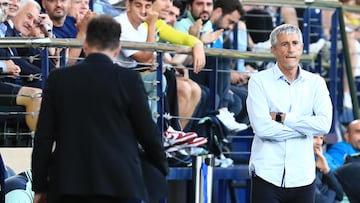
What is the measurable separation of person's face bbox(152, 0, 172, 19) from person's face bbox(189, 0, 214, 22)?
1.45ft

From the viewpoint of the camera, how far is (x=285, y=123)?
28.3 ft

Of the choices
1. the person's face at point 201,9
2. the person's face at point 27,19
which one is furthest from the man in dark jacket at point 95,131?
the person's face at point 201,9

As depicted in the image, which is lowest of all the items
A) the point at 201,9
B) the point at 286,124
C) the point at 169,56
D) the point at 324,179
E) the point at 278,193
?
the point at 324,179

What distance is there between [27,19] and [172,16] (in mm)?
1944

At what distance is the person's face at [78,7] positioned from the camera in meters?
10.9

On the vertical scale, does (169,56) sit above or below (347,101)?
above

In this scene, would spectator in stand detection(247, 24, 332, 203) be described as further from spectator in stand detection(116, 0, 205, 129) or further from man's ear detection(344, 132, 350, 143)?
man's ear detection(344, 132, 350, 143)

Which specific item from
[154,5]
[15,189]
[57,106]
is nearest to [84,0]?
[154,5]

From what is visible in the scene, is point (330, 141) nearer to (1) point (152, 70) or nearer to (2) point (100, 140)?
(1) point (152, 70)

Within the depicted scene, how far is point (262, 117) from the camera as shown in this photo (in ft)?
28.4

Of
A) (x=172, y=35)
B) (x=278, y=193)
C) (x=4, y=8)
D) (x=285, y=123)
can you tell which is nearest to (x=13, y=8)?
(x=4, y=8)

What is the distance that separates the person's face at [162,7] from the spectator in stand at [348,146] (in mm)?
2320

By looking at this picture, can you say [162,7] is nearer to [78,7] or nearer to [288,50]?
[78,7]

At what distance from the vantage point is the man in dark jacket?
22.0ft
